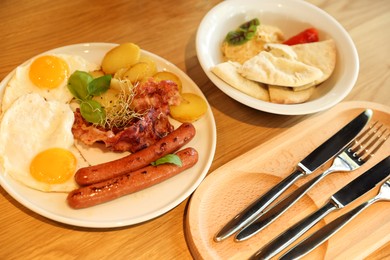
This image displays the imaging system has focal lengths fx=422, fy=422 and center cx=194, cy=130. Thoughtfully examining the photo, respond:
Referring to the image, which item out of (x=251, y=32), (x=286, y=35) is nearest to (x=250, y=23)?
(x=251, y=32)

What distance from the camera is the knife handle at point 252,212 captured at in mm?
1896

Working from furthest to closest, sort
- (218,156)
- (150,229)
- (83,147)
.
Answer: (218,156)
(83,147)
(150,229)

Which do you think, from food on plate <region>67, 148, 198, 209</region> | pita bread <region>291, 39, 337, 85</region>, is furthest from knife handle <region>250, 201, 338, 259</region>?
pita bread <region>291, 39, 337, 85</region>

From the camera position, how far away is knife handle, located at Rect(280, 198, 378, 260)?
1835mm

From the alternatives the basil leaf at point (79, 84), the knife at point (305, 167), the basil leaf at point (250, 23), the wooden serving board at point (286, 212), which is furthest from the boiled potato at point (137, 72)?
the knife at point (305, 167)

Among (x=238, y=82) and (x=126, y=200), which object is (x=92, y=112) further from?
(x=238, y=82)

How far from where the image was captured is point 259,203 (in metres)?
1.97

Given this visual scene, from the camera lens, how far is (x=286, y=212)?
6.79ft

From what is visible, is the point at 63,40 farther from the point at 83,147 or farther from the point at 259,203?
the point at 259,203

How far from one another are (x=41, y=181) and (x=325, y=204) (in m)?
1.35

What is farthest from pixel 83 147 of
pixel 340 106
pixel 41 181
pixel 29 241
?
pixel 340 106

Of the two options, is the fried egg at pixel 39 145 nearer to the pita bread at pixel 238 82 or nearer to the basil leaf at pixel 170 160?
the basil leaf at pixel 170 160

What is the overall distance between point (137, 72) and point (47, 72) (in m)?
0.48

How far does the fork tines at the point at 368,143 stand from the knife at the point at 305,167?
0.04 metres
